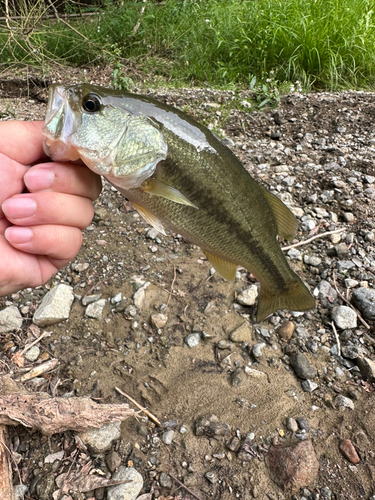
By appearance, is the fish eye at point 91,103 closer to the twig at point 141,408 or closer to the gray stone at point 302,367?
the twig at point 141,408

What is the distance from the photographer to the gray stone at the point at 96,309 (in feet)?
8.72

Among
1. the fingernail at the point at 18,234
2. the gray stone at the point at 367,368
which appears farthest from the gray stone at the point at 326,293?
the fingernail at the point at 18,234

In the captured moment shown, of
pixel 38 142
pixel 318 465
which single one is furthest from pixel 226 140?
pixel 318 465

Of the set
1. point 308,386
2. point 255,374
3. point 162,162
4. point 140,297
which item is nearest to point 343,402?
point 308,386

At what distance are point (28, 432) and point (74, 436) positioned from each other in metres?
0.25

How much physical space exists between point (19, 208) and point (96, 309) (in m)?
1.17

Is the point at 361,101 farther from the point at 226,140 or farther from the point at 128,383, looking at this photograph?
the point at 128,383

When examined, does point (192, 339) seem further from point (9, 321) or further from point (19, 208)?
point (19, 208)

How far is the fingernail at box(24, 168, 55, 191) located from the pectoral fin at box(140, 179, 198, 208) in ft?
1.27

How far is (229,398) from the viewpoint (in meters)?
2.29

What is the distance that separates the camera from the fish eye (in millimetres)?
1560

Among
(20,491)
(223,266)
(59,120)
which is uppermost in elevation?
(59,120)

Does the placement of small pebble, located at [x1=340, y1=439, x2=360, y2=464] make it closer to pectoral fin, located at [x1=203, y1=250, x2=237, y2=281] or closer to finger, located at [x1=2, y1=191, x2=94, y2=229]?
pectoral fin, located at [x1=203, y1=250, x2=237, y2=281]

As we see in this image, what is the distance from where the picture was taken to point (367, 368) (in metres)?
2.42
